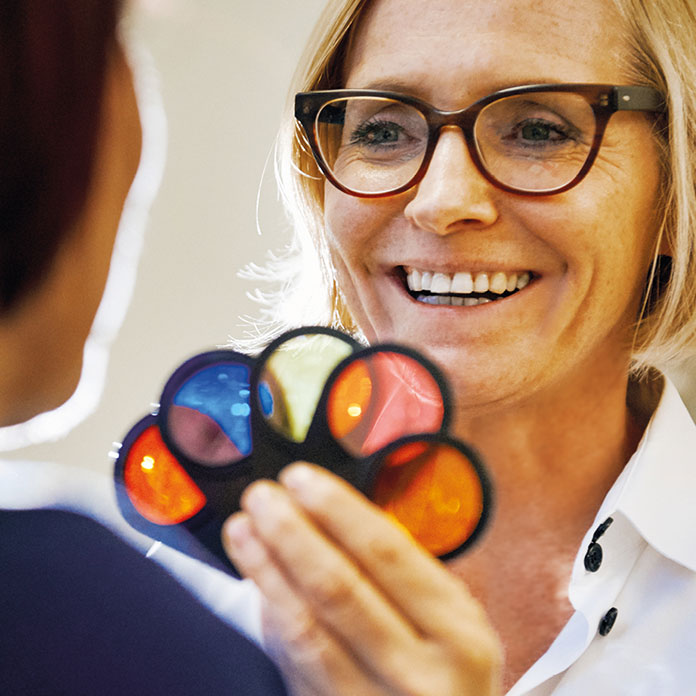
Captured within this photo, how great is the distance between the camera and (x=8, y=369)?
370 millimetres

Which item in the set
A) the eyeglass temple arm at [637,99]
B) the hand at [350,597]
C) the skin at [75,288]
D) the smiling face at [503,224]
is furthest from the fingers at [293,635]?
the eyeglass temple arm at [637,99]

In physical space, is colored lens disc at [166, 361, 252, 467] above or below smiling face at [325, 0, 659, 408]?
below

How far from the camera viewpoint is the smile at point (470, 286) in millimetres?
538

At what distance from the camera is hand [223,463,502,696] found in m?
0.29

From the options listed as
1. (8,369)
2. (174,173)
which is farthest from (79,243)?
(174,173)

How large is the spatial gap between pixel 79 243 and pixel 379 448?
0.17 meters

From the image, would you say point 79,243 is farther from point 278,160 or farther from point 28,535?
point 278,160

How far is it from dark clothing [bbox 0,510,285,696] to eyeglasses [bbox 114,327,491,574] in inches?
1.1

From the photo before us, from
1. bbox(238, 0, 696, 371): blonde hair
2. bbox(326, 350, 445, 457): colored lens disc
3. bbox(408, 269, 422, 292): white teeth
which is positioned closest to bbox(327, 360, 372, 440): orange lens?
bbox(326, 350, 445, 457): colored lens disc

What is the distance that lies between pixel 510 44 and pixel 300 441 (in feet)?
1.02

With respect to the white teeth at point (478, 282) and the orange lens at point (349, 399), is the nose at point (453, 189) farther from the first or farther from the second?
the orange lens at point (349, 399)

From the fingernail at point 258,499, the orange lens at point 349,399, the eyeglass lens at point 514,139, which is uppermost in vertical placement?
the eyeglass lens at point 514,139

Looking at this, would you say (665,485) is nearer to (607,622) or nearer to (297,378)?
(607,622)

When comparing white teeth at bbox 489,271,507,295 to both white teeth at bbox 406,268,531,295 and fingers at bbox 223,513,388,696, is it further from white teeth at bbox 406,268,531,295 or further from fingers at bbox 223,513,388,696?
fingers at bbox 223,513,388,696
